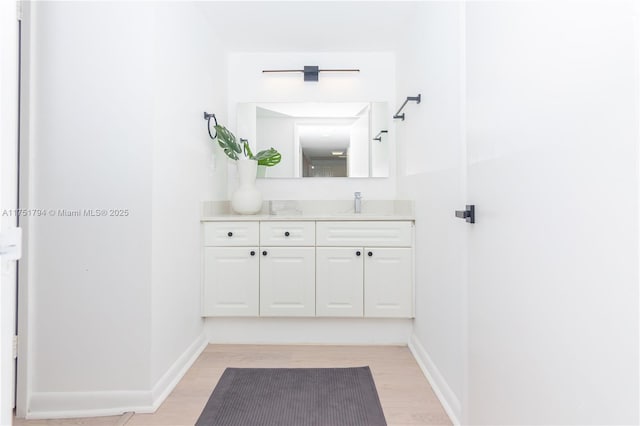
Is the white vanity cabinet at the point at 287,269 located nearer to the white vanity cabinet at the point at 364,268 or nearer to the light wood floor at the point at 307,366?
the white vanity cabinet at the point at 364,268

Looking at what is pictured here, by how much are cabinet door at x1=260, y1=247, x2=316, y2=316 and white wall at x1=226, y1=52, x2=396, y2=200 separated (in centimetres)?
70

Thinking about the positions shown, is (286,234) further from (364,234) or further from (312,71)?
(312,71)

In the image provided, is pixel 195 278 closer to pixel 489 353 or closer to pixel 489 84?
pixel 489 353

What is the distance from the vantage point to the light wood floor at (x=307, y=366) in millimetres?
1502

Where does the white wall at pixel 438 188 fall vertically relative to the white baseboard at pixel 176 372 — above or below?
above

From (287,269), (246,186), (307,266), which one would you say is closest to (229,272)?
(287,269)

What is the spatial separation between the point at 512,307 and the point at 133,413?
1623 mm

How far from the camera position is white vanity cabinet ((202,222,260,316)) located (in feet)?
7.46

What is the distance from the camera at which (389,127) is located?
2.79m

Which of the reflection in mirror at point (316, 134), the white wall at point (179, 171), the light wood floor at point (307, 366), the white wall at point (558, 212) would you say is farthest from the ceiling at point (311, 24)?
the light wood floor at point (307, 366)

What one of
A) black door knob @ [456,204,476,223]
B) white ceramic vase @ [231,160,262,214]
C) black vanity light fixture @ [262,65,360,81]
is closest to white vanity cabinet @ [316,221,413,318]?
white ceramic vase @ [231,160,262,214]

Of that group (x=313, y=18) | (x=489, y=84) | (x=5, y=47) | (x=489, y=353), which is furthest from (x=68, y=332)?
(x=313, y=18)

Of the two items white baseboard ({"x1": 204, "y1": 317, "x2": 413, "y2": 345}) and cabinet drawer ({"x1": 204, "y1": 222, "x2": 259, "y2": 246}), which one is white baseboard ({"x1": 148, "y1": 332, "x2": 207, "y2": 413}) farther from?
cabinet drawer ({"x1": 204, "y1": 222, "x2": 259, "y2": 246})

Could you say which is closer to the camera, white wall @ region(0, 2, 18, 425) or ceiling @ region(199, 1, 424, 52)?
white wall @ region(0, 2, 18, 425)
